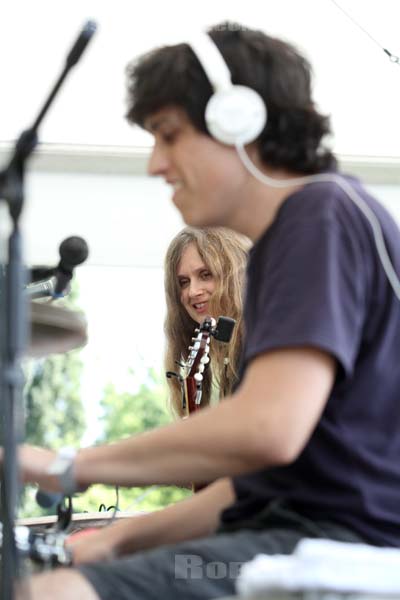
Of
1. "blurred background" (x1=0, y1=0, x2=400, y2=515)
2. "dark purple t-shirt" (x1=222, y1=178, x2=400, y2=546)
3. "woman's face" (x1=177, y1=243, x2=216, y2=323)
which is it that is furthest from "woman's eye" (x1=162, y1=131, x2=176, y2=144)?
"blurred background" (x1=0, y1=0, x2=400, y2=515)

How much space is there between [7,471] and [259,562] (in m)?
0.30

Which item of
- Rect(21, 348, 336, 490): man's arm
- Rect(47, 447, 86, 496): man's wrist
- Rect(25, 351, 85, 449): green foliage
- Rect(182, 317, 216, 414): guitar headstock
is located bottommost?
Rect(25, 351, 85, 449): green foliage

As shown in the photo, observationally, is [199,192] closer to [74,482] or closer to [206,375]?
[74,482]

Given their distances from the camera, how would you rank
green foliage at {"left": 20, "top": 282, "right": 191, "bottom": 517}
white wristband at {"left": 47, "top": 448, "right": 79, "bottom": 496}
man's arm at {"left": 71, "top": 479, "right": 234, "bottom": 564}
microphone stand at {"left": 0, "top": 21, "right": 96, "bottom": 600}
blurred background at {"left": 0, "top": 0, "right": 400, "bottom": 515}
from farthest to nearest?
green foliage at {"left": 20, "top": 282, "right": 191, "bottom": 517} < blurred background at {"left": 0, "top": 0, "right": 400, "bottom": 515} < man's arm at {"left": 71, "top": 479, "right": 234, "bottom": 564} < white wristband at {"left": 47, "top": 448, "right": 79, "bottom": 496} < microphone stand at {"left": 0, "top": 21, "right": 96, "bottom": 600}

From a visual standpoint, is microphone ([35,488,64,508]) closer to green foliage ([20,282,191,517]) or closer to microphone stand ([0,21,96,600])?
microphone stand ([0,21,96,600])

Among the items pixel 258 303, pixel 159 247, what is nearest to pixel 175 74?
pixel 258 303

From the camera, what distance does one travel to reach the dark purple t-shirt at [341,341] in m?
1.29

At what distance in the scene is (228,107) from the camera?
56.1 inches

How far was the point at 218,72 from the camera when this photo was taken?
1.45 m

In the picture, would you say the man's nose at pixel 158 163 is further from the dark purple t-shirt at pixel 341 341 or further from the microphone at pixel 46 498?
the microphone at pixel 46 498

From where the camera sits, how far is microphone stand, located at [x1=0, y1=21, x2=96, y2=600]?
122cm

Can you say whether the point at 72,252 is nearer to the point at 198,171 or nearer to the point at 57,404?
the point at 198,171

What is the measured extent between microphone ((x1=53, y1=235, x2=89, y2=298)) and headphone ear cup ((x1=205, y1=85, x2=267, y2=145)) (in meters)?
0.35

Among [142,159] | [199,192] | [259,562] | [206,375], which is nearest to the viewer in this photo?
[259,562]
